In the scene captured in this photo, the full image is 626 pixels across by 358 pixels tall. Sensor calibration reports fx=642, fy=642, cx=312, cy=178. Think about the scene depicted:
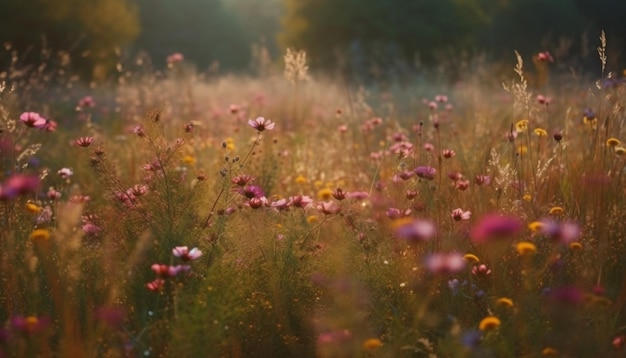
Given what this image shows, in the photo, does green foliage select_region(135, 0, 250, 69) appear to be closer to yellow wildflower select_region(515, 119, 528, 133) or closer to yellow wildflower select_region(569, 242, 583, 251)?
yellow wildflower select_region(515, 119, 528, 133)

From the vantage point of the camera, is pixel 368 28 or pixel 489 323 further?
pixel 368 28

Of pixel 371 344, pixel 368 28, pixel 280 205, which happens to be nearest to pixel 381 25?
pixel 368 28

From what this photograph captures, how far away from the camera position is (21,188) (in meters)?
1.48

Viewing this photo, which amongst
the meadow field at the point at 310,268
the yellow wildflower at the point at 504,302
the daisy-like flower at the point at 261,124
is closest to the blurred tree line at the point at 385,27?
the meadow field at the point at 310,268

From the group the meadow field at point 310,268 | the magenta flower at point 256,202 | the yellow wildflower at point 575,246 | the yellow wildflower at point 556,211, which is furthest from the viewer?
the yellow wildflower at point 556,211

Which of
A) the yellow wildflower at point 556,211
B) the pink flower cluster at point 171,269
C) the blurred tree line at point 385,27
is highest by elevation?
the blurred tree line at point 385,27

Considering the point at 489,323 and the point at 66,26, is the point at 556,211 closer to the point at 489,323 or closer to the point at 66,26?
the point at 489,323

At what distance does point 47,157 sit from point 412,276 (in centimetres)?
282

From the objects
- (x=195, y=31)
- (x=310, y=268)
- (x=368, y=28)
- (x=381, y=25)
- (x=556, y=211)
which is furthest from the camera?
(x=195, y=31)

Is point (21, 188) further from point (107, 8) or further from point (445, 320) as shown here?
point (107, 8)

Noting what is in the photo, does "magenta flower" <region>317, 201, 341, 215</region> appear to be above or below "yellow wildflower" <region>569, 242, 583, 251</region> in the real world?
above

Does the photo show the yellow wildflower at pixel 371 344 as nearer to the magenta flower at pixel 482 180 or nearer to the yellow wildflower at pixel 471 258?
the yellow wildflower at pixel 471 258

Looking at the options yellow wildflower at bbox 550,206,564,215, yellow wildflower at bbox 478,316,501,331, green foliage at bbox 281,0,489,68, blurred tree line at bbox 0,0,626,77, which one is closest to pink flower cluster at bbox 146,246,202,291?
yellow wildflower at bbox 478,316,501,331

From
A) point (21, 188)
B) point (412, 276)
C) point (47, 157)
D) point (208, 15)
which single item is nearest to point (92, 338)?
point (21, 188)
